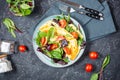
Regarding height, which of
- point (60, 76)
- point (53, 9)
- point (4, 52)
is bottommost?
point (60, 76)

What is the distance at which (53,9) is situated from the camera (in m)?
1.61

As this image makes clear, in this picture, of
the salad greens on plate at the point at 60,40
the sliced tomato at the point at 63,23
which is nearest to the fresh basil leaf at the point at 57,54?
the salad greens on plate at the point at 60,40

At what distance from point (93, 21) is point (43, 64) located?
0.27m

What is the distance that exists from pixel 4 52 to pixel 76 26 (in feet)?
1.03

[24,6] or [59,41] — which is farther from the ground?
[24,6]

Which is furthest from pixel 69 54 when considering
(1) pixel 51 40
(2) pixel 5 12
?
(2) pixel 5 12

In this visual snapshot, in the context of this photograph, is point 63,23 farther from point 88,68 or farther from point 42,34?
point 88,68

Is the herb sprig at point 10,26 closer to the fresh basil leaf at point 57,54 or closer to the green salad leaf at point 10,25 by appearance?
the green salad leaf at point 10,25

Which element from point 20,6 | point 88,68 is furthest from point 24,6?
point 88,68

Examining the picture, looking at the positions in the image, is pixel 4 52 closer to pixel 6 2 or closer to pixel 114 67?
pixel 6 2

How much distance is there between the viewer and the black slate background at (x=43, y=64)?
63.9 inches

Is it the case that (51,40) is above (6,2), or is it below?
below

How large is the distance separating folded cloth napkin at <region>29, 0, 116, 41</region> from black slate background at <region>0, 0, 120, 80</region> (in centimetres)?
3

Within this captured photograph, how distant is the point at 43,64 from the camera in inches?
64.9
